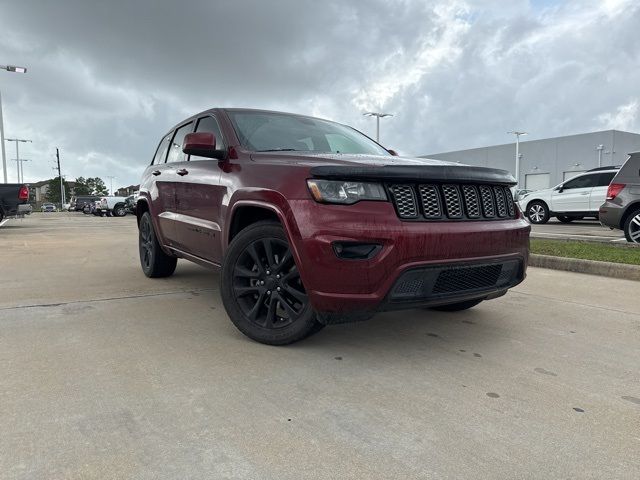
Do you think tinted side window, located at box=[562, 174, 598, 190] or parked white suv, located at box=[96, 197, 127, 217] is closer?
tinted side window, located at box=[562, 174, 598, 190]

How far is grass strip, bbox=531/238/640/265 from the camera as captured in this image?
634 cm

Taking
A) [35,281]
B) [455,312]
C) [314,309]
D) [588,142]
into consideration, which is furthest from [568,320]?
[588,142]

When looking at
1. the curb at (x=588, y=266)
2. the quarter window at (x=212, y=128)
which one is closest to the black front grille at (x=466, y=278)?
the quarter window at (x=212, y=128)

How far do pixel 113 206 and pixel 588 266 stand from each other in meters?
26.8

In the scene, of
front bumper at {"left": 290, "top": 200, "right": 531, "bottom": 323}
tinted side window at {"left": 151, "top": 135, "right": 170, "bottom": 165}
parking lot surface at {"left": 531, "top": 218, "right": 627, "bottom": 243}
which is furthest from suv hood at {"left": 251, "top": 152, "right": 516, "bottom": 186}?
parking lot surface at {"left": 531, "top": 218, "right": 627, "bottom": 243}

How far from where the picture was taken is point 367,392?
2.52 metres

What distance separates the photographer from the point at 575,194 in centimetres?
1443

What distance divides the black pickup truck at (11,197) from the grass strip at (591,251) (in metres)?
13.4

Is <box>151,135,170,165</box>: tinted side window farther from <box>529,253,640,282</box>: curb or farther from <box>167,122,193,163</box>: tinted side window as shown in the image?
<box>529,253,640,282</box>: curb

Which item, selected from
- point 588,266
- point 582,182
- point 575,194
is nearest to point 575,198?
point 575,194

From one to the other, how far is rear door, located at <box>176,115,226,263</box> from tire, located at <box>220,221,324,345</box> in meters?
0.49

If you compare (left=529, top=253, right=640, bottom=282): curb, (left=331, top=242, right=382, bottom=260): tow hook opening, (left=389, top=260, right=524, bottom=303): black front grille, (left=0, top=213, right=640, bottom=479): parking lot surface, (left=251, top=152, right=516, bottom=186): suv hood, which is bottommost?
(left=0, top=213, right=640, bottom=479): parking lot surface

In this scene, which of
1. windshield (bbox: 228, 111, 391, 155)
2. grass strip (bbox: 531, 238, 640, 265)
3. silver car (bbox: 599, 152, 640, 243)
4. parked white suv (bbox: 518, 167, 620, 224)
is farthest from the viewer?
parked white suv (bbox: 518, 167, 620, 224)

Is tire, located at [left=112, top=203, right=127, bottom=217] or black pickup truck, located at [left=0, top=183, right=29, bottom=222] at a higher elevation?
black pickup truck, located at [left=0, top=183, right=29, bottom=222]
